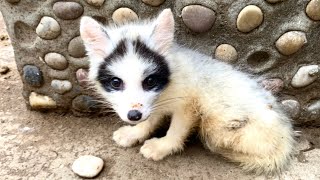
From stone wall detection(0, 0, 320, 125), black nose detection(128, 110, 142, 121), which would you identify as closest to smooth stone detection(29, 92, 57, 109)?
stone wall detection(0, 0, 320, 125)

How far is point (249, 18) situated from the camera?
7.22 feet

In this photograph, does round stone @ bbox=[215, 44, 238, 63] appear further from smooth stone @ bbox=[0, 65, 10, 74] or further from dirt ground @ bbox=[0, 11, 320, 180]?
smooth stone @ bbox=[0, 65, 10, 74]

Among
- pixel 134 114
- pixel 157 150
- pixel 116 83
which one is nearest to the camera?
pixel 134 114

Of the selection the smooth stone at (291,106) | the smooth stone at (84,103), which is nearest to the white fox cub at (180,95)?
the smooth stone at (291,106)

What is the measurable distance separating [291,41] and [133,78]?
0.82 metres

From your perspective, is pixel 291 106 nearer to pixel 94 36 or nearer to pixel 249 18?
pixel 249 18

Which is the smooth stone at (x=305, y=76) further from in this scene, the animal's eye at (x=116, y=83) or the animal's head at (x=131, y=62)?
the animal's eye at (x=116, y=83)

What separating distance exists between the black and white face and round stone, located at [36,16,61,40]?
17.3 inches

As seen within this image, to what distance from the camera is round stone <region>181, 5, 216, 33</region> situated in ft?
7.25

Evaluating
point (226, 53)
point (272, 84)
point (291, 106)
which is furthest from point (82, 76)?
point (291, 106)

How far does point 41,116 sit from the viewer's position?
2645mm

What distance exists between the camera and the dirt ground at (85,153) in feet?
7.28

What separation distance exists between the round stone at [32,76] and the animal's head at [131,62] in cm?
53

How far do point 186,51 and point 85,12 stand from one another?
540 mm
